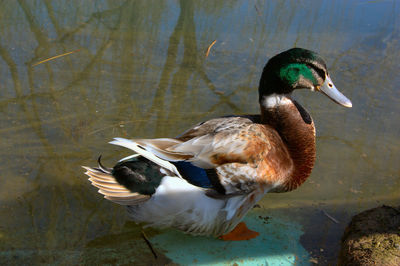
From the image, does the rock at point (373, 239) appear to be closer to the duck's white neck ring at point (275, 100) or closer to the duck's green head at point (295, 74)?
the duck's green head at point (295, 74)

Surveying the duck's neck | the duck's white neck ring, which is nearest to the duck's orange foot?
the duck's neck

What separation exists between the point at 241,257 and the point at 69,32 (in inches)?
121

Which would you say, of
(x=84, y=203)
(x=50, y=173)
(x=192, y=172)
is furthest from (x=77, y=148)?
(x=192, y=172)

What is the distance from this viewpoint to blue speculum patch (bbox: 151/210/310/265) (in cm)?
249

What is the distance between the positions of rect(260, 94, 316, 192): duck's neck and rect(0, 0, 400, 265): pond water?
1.06 ft

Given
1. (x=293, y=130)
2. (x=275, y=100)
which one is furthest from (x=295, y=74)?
(x=293, y=130)

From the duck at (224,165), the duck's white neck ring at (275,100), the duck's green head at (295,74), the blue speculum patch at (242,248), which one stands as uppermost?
the duck's green head at (295,74)

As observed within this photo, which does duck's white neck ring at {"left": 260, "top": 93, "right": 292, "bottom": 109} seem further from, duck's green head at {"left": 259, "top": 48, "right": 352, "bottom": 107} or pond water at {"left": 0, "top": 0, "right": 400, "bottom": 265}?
pond water at {"left": 0, "top": 0, "right": 400, "bottom": 265}

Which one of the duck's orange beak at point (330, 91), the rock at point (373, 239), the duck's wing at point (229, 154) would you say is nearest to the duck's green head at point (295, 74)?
the duck's orange beak at point (330, 91)

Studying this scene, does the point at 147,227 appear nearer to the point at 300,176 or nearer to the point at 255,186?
Answer: the point at 255,186

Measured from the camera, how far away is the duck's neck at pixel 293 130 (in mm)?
2717

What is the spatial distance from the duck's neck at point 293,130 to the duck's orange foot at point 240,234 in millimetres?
298

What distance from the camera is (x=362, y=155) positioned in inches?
135

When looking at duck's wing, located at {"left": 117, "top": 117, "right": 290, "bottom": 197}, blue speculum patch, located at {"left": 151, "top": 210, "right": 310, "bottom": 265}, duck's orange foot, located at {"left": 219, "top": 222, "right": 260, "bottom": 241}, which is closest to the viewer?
duck's wing, located at {"left": 117, "top": 117, "right": 290, "bottom": 197}
